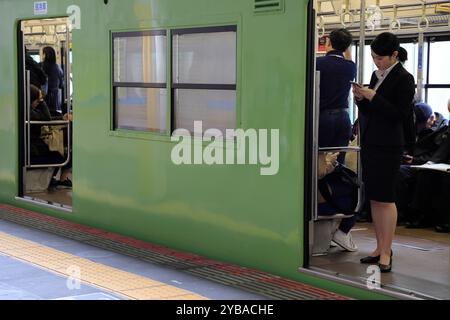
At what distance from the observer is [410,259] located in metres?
5.84

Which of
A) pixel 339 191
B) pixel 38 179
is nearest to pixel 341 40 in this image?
pixel 339 191

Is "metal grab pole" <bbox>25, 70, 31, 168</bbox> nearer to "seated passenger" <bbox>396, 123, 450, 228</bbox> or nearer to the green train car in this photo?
the green train car

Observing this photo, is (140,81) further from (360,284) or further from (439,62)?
(439,62)

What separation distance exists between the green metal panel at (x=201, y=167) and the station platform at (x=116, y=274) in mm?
160

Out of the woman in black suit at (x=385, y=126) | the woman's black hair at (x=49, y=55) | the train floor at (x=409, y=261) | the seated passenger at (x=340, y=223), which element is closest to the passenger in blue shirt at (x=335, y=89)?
the seated passenger at (x=340, y=223)

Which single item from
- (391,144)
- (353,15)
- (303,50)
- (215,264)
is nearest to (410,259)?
(391,144)

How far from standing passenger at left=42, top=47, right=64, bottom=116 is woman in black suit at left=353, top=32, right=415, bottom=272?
233 inches

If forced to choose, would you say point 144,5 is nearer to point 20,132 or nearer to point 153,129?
point 153,129

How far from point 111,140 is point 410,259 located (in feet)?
9.62

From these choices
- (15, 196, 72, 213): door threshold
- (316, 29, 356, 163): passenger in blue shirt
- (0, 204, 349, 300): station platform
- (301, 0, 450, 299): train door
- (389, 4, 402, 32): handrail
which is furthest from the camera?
(389, 4, 402, 32): handrail

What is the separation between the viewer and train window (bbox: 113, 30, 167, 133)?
6.56 meters

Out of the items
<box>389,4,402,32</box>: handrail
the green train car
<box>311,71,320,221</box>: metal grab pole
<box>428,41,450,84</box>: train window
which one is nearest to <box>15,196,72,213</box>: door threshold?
the green train car

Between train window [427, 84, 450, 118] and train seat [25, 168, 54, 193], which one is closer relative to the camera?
train seat [25, 168, 54, 193]

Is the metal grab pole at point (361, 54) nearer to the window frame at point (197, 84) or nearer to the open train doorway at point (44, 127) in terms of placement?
the window frame at point (197, 84)
